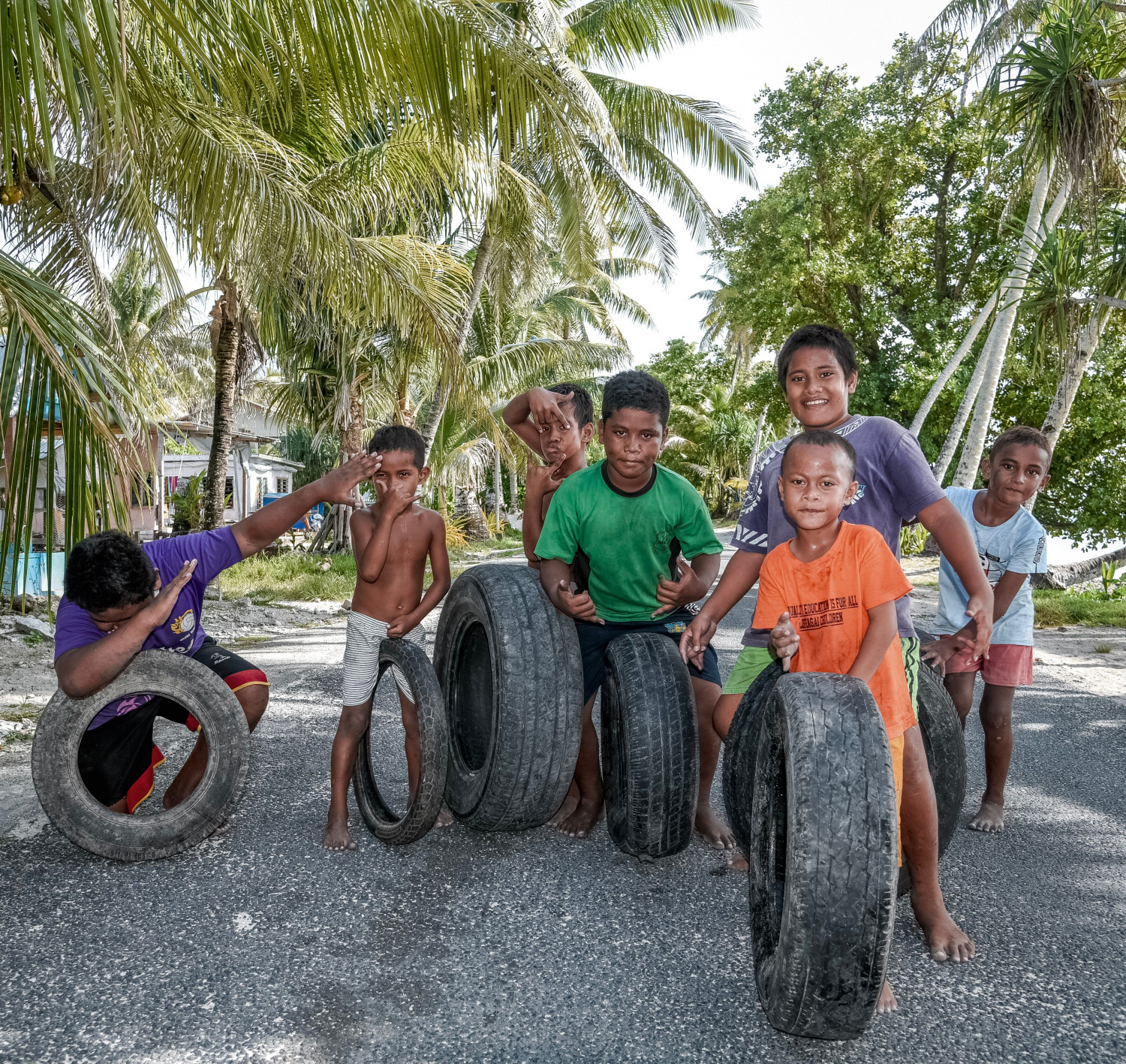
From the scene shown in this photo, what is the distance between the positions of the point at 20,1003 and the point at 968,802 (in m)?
3.83

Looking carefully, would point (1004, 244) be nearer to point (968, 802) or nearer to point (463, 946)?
point (968, 802)

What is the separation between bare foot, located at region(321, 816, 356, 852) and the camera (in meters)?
3.49

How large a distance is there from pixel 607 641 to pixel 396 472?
46.5 inches

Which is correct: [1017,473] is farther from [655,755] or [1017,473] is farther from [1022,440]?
[655,755]

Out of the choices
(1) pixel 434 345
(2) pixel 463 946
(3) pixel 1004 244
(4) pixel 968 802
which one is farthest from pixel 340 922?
(3) pixel 1004 244

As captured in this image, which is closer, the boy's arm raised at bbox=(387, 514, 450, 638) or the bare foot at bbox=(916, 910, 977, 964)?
the bare foot at bbox=(916, 910, 977, 964)

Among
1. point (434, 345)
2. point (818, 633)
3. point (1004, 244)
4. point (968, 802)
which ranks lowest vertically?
point (968, 802)

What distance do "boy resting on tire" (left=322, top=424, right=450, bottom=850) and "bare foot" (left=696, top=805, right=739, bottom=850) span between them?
110 cm

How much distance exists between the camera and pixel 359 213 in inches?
386

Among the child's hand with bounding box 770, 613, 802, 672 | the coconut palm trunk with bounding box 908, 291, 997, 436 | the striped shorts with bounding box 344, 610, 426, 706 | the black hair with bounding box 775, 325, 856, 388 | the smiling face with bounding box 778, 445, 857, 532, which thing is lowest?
the striped shorts with bounding box 344, 610, 426, 706

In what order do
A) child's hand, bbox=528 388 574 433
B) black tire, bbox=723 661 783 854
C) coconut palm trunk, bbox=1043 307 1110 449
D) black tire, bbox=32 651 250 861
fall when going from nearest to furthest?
black tire, bbox=723 661 783 854 → black tire, bbox=32 651 250 861 → child's hand, bbox=528 388 574 433 → coconut palm trunk, bbox=1043 307 1110 449

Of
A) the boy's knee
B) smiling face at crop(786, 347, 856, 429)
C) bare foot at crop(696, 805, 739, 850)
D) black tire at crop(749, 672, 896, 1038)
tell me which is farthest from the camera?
the boy's knee

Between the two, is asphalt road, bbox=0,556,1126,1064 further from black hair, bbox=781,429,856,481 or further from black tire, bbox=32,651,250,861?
black hair, bbox=781,429,856,481

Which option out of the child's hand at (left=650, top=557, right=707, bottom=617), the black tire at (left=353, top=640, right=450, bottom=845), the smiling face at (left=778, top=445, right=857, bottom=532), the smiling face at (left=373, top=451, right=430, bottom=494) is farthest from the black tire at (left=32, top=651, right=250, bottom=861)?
the smiling face at (left=778, top=445, right=857, bottom=532)
